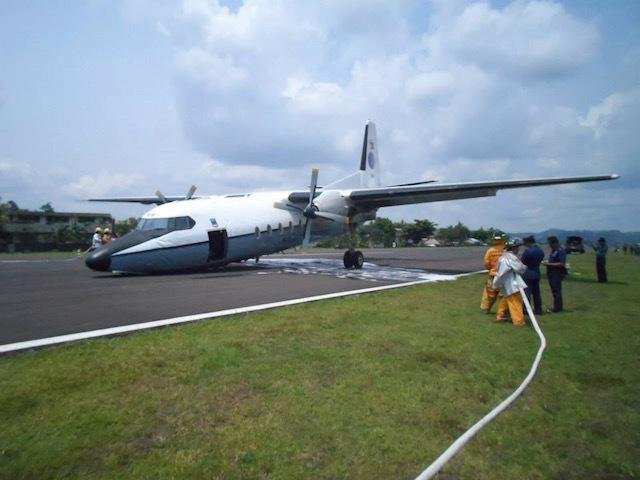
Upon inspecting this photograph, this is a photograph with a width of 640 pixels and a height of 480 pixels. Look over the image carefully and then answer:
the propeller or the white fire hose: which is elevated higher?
the propeller

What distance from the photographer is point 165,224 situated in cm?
1548

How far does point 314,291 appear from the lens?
11.6m

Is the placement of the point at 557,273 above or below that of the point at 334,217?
below

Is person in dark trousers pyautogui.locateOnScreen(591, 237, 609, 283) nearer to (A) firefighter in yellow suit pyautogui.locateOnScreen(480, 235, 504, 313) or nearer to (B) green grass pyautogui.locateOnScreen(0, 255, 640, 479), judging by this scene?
(A) firefighter in yellow suit pyautogui.locateOnScreen(480, 235, 504, 313)

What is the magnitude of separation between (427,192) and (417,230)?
2945 inches

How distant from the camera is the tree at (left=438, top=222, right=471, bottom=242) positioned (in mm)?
105588

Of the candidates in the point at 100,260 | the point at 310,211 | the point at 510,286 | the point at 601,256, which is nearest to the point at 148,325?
the point at 510,286

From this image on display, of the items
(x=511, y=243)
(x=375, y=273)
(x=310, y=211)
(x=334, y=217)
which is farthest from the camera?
(x=334, y=217)

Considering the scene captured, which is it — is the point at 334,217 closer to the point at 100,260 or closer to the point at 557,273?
the point at 100,260

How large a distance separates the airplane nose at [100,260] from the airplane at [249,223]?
0.10 feet

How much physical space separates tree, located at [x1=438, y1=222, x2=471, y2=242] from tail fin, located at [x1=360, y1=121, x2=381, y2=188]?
8015 centimetres

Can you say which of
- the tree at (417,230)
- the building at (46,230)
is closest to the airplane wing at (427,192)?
the building at (46,230)

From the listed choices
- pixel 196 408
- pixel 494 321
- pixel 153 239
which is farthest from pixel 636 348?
pixel 153 239

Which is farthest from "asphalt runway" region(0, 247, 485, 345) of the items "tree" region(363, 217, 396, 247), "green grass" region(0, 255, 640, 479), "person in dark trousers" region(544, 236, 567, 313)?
"tree" region(363, 217, 396, 247)
